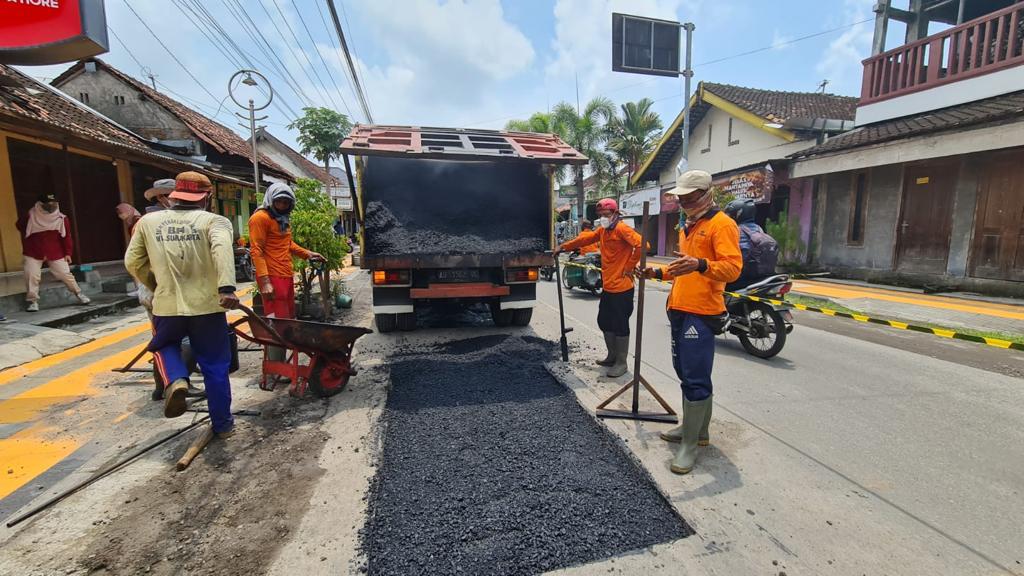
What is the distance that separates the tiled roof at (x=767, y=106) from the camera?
1503cm

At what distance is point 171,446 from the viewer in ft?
9.95

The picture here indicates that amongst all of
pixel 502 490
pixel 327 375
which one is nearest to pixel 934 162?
pixel 502 490

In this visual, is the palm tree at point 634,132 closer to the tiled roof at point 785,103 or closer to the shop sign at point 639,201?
the shop sign at point 639,201

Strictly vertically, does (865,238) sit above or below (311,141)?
below

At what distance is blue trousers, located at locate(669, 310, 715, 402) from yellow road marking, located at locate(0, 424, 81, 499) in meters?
3.86

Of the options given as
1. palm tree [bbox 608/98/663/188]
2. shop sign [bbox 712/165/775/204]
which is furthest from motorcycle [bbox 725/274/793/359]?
palm tree [bbox 608/98/663/188]

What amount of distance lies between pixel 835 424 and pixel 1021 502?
103 cm

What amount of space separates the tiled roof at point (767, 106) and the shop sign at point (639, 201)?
1534 mm

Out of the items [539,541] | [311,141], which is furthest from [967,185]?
[311,141]

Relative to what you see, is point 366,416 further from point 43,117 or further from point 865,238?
point 865,238

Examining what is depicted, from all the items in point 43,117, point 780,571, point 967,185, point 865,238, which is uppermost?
point 43,117

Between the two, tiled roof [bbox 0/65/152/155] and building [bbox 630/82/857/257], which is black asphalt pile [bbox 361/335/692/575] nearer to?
tiled roof [bbox 0/65/152/155]

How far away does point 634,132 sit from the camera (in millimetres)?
24500

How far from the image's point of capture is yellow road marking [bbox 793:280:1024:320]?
24.7 ft
